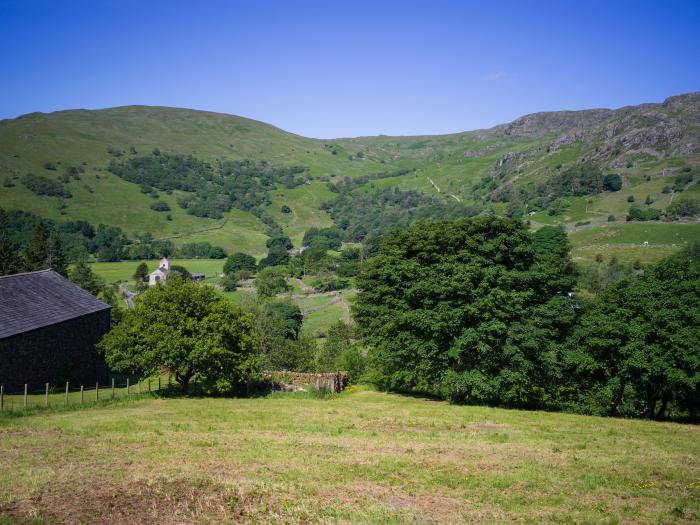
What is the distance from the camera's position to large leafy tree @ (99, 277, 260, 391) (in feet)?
123

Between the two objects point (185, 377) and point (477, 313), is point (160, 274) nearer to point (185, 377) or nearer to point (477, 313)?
point (185, 377)

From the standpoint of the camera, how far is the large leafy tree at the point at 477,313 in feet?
116

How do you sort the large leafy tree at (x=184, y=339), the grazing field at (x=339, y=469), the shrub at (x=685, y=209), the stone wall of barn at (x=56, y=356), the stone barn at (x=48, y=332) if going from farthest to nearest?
the shrub at (x=685, y=209) < the stone barn at (x=48, y=332) < the stone wall of barn at (x=56, y=356) < the large leafy tree at (x=184, y=339) < the grazing field at (x=339, y=469)

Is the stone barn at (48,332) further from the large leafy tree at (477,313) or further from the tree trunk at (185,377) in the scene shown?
the large leafy tree at (477,313)

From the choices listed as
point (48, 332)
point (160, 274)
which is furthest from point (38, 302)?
point (160, 274)

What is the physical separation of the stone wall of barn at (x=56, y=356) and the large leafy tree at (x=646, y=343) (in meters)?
38.0

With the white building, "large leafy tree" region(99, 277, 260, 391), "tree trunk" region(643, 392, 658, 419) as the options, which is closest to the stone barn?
"large leafy tree" region(99, 277, 260, 391)

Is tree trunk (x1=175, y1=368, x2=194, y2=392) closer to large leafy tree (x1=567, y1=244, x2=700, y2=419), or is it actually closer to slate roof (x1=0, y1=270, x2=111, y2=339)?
slate roof (x1=0, y1=270, x2=111, y2=339)

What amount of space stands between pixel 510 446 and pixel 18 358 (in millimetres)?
34515

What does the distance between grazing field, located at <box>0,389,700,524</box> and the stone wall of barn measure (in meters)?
11.3

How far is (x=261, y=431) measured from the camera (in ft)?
85.9

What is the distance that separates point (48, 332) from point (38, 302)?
3.25 metres

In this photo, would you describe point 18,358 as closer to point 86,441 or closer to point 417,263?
point 86,441

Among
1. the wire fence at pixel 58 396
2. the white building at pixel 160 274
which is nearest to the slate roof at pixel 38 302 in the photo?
the wire fence at pixel 58 396
